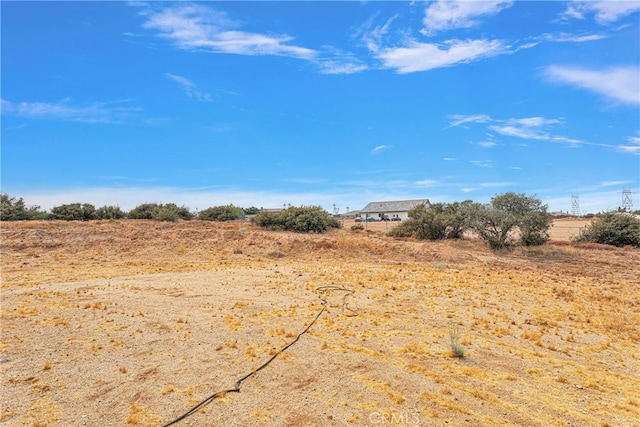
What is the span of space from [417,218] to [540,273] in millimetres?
11729

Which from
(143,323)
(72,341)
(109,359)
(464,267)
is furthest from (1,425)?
(464,267)

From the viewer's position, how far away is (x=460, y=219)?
73.3 feet

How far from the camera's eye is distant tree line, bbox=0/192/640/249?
1928 cm

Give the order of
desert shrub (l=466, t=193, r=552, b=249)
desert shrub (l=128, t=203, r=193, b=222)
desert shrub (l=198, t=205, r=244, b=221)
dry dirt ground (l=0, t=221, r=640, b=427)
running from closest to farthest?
dry dirt ground (l=0, t=221, r=640, b=427)
desert shrub (l=466, t=193, r=552, b=249)
desert shrub (l=128, t=203, r=193, b=222)
desert shrub (l=198, t=205, r=244, b=221)

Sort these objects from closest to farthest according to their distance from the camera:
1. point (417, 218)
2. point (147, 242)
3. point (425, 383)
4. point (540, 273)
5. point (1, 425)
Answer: point (1, 425) → point (425, 383) → point (540, 273) → point (147, 242) → point (417, 218)

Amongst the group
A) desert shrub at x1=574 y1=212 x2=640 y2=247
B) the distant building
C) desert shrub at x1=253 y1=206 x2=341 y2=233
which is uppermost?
the distant building

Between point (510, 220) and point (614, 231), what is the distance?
7832 millimetres

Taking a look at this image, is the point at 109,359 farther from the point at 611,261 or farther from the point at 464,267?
the point at 611,261

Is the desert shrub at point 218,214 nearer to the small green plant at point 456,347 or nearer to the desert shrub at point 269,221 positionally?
the desert shrub at point 269,221

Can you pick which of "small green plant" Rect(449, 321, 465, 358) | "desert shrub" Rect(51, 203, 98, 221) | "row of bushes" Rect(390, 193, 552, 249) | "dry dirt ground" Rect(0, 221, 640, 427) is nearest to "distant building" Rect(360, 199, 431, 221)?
"row of bushes" Rect(390, 193, 552, 249)

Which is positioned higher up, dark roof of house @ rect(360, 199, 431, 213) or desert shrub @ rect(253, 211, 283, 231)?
dark roof of house @ rect(360, 199, 431, 213)

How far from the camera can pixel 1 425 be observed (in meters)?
3.50

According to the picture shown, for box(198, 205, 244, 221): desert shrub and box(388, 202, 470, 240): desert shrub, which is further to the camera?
box(198, 205, 244, 221): desert shrub

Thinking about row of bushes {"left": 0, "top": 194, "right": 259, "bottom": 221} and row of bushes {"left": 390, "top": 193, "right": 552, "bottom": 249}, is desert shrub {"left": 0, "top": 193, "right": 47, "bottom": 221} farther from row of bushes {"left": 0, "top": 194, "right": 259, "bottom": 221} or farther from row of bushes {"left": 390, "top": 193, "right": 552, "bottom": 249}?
row of bushes {"left": 390, "top": 193, "right": 552, "bottom": 249}
